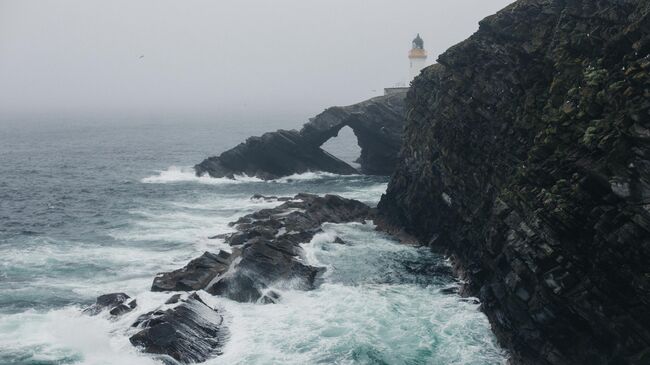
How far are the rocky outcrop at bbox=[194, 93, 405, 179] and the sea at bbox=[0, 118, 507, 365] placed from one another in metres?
6.11

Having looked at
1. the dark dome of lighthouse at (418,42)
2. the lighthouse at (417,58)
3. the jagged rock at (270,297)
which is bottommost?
the jagged rock at (270,297)

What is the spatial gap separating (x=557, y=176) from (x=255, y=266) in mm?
23334

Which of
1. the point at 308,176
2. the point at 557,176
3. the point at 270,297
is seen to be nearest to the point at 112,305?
the point at 270,297

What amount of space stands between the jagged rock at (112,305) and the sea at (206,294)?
0.67 m

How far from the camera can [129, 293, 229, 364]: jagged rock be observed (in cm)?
3253

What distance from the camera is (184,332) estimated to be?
34031 millimetres

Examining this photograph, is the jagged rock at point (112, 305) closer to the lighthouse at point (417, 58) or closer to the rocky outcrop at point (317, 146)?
the rocky outcrop at point (317, 146)

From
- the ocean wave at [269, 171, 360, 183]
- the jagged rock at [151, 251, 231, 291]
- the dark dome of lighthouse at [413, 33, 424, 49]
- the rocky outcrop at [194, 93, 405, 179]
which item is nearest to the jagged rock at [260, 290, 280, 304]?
the jagged rock at [151, 251, 231, 291]

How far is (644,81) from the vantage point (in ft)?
86.0

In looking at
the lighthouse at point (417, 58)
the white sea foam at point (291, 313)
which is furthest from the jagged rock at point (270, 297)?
Answer: the lighthouse at point (417, 58)

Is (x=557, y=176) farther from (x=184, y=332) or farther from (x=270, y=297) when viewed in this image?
(x=184, y=332)

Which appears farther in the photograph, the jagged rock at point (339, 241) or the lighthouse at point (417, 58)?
the lighthouse at point (417, 58)

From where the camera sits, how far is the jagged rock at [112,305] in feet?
124

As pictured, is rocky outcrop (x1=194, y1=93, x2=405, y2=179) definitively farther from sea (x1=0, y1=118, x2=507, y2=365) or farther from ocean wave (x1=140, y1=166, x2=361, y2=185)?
sea (x1=0, y1=118, x2=507, y2=365)
